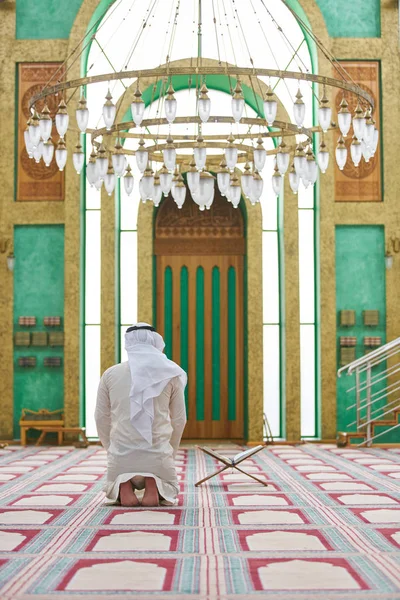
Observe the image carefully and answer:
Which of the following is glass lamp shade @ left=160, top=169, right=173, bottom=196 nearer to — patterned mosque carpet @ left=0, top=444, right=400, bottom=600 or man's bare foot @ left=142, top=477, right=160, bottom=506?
patterned mosque carpet @ left=0, top=444, right=400, bottom=600

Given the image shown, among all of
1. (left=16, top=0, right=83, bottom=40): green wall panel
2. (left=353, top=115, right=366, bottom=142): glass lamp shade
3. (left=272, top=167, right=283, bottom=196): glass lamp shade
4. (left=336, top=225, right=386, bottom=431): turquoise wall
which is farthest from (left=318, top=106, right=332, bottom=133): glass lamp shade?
(left=16, top=0, right=83, bottom=40): green wall panel

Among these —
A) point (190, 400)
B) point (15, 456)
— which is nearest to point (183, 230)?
point (190, 400)

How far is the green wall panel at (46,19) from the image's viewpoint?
12156 millimetres

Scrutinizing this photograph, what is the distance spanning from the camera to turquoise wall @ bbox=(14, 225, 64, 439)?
11.8 m

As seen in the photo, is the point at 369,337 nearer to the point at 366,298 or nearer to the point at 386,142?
the point at 366,298

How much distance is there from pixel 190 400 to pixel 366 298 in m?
2.68

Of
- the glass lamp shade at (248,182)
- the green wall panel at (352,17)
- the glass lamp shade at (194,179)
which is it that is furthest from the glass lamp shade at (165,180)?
the green wall panel at (352,17)

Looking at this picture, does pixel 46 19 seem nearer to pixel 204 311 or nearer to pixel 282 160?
pixel 204 311

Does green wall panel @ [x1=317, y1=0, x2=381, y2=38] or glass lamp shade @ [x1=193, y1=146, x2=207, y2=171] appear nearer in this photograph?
glass lamp shade @ [x1=193, y1=146, x2=207, y2=171]

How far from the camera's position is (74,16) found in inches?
479

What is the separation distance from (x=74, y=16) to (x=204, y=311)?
429 cm

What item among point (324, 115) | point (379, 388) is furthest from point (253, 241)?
point (324, 115)

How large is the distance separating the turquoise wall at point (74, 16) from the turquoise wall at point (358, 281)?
2671mm

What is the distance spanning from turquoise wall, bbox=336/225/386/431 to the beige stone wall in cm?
12
